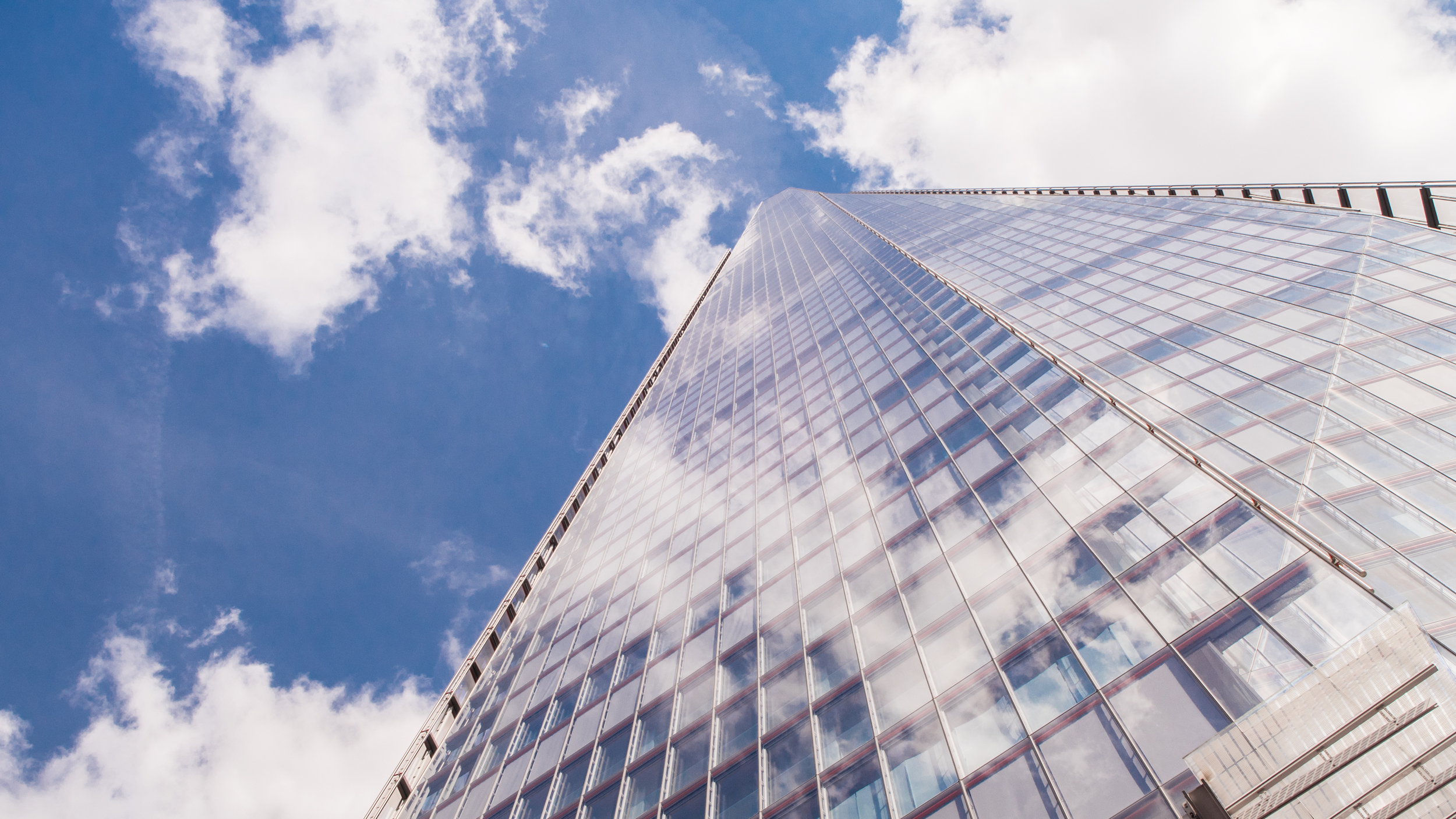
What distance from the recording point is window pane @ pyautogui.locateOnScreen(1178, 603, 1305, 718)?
9836 mm

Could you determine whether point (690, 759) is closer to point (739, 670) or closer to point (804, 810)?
point (739, 670)

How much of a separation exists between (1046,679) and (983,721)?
4.58 feet

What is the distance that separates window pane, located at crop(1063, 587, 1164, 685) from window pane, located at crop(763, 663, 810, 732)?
6.68 metres

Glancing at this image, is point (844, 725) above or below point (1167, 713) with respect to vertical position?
below

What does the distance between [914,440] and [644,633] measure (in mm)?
12289

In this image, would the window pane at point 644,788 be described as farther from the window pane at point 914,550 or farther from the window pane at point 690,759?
the window pane at point 914,550

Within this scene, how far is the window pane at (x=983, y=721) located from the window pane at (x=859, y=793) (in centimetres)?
177

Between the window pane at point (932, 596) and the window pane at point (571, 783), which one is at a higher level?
the window pane at point (932, 596)

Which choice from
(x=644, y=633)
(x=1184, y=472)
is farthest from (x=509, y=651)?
(x=1184, y=472)

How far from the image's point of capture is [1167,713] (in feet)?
34.5

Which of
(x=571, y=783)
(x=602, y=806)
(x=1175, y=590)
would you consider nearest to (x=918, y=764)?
(x=1175, y=590)

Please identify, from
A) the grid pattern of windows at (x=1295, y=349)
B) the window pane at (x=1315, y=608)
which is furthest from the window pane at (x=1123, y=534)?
the grid pattern of windows at (x=1295, y=349)

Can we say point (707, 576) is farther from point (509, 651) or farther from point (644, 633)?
point (509, 651)

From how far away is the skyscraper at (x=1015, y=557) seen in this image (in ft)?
36.8
